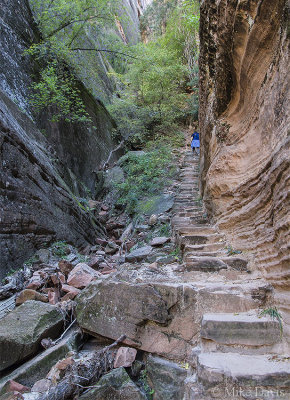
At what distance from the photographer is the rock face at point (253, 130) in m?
2.37

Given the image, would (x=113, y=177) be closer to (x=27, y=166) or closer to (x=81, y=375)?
(x=27, y=166)

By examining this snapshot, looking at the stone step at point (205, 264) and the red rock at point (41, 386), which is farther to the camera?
the stone step at point (205, 264)

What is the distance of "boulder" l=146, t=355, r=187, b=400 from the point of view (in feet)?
6.84

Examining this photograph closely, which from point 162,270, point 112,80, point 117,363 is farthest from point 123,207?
point 112,80

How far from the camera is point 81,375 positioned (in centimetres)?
218

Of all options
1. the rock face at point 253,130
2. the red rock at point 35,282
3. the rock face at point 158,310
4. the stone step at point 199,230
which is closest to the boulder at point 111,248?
the stone step at point 199,230

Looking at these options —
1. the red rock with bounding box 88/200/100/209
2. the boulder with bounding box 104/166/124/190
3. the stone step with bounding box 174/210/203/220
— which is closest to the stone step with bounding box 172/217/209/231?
the stone step with bounding box 174/210/203/220

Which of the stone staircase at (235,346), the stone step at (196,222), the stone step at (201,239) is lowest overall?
the stone step at (196,222)

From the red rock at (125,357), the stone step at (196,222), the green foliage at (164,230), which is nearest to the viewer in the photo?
the red rock at (125,357)

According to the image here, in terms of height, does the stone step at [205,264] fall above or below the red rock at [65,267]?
above

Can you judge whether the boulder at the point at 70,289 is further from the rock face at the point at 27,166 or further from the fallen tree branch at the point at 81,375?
the rock face at the point at 27,166

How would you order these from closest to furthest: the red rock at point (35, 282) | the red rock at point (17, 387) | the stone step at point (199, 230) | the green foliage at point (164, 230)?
the red rock at point (17, 387), the red rock at point (35, 282), the stone step at point (199, 230), the green foliage at point (164, 230)

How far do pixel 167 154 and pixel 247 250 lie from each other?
8.93 m

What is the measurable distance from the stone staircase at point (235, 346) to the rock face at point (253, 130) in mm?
205
